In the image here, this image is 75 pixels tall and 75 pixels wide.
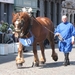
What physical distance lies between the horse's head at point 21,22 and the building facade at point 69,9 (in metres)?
33.3

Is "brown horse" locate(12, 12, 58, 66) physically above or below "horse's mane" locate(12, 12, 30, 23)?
below

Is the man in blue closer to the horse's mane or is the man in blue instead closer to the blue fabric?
the blue fabric

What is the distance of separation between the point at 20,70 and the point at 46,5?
27924mm

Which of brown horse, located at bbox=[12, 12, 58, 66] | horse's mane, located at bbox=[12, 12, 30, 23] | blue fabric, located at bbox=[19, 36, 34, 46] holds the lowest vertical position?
blue fabric, located at bbox=[19, 36, 34, 46]

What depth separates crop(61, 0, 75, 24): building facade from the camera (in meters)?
46.7

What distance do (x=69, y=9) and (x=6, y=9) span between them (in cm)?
2016

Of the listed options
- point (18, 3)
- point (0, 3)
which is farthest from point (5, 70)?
point (18, 3)

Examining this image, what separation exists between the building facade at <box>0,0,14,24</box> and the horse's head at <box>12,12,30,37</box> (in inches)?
663

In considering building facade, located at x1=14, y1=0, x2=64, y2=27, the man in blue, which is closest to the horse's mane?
the man in blue

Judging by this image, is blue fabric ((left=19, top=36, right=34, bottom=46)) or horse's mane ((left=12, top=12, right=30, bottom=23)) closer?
horse's mane ((left=12, top=12, right=30, bottom=23))

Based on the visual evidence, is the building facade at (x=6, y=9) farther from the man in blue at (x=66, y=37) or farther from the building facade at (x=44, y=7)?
the man in blue at (x=66, y=37)

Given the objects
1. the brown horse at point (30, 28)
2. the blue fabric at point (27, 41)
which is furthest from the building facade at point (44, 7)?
the blue fabric at point (27, 41)

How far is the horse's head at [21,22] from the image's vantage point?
457 inches

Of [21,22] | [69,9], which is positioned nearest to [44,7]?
[69,9]
